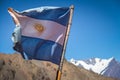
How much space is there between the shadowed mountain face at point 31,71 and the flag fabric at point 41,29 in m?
60.0

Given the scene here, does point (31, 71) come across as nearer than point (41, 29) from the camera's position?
No

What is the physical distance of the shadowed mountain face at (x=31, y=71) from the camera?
68812mm

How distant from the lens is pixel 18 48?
6.51 meters

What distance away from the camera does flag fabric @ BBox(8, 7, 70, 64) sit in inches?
254

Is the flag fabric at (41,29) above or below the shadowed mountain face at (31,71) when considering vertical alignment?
above

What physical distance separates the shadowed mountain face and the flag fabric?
6001cm

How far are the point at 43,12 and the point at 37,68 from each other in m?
85.2

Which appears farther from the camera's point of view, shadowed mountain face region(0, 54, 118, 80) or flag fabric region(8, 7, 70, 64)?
shadowed mountain face region(0, 54, 118, 80)

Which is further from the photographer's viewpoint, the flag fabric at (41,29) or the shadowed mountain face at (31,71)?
the shadowed mountain face at (31,71)

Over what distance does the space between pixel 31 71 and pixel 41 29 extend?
8120 centimetres

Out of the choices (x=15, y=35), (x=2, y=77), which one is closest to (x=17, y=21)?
(x=15, y=35)

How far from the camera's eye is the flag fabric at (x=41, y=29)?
6441 mm

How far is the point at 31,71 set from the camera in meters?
86.9

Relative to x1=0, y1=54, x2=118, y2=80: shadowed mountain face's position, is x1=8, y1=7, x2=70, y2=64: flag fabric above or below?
above
